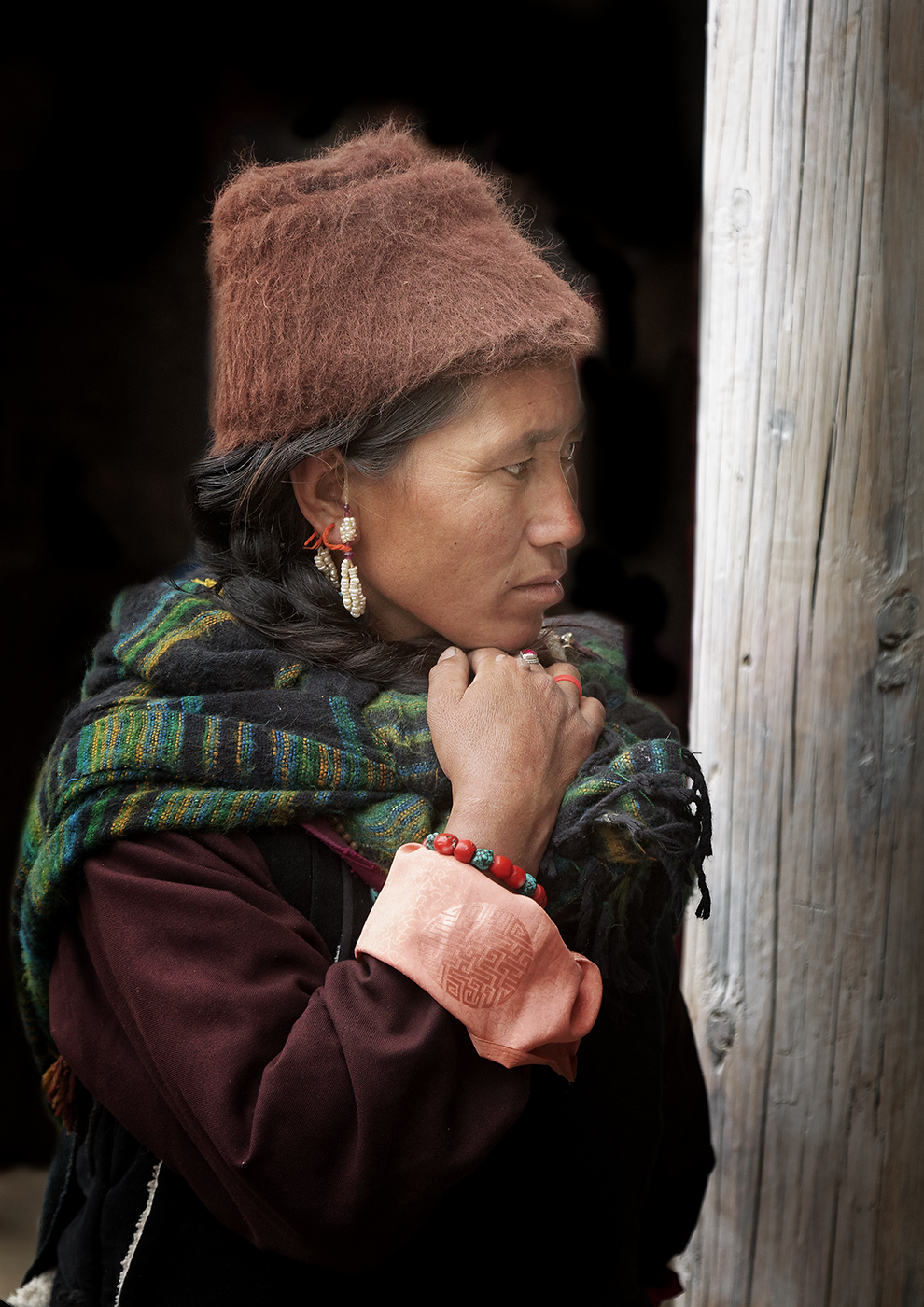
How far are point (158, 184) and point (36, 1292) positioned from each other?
51.7 inches

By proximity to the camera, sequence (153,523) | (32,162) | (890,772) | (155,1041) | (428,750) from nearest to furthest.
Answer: (155,1041) → (428,750) → (32,162) → (153,523) → (890,772)

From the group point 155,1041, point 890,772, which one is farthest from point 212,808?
point 890,772

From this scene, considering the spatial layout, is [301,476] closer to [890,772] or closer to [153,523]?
[153,523]

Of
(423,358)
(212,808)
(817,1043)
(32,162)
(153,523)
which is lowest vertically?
(817,1043)

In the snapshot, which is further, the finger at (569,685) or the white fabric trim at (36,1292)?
the white fabric trim at (36,1292)

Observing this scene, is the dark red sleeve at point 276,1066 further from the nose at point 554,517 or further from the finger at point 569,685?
the nose at point 554,517

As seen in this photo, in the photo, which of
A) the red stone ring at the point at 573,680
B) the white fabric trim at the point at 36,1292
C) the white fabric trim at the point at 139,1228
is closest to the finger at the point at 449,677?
the red stone ring at the point at 573,680

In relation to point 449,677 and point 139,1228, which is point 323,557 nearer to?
point 449,677

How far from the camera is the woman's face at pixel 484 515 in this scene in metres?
1.00

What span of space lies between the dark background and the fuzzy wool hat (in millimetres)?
147

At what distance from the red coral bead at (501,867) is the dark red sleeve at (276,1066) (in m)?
0.12

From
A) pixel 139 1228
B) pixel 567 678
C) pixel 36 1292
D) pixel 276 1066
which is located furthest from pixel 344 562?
pixel 36 1292

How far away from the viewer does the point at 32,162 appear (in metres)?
1.18

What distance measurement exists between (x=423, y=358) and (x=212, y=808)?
47cm
